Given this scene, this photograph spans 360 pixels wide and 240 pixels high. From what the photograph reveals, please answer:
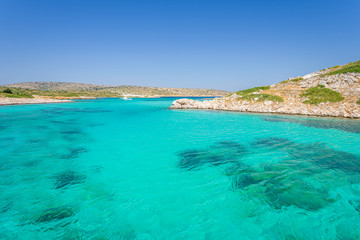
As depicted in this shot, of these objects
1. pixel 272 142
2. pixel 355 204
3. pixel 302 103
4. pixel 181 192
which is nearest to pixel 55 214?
pixel 181 192

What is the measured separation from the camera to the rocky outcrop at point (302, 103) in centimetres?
2956

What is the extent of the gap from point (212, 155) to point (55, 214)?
8687 mm

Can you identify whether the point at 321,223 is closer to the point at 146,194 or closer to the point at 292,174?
the point at 292,174

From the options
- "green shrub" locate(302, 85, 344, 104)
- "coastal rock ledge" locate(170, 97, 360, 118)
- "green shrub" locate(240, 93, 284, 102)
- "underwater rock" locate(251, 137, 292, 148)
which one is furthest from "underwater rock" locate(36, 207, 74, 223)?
"green shrub" locate(240, 93, 284, 102)

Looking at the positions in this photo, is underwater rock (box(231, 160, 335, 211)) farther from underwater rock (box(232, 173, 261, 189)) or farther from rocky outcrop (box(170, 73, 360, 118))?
rocky outcrop (box(170, 73, 360, 118))

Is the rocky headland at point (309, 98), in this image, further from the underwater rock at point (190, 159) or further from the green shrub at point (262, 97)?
the underwater rock at point (190, 159)

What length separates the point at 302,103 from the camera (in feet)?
114

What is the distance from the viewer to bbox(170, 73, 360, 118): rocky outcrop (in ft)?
97.0

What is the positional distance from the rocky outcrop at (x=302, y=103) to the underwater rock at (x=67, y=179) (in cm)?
3674

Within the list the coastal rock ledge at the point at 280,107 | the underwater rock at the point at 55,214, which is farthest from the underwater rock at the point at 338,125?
the underwater rock at the point at 55,214

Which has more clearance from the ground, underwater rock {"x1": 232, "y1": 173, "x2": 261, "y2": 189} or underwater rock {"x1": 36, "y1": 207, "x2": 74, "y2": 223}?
underwater rock {"x1": 232, "y1": 173, "x2": 261, "y2": 189}

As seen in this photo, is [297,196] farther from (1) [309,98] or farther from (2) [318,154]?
(1) [309,98]

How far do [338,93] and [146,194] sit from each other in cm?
4201

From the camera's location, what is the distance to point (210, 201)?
678 cm
